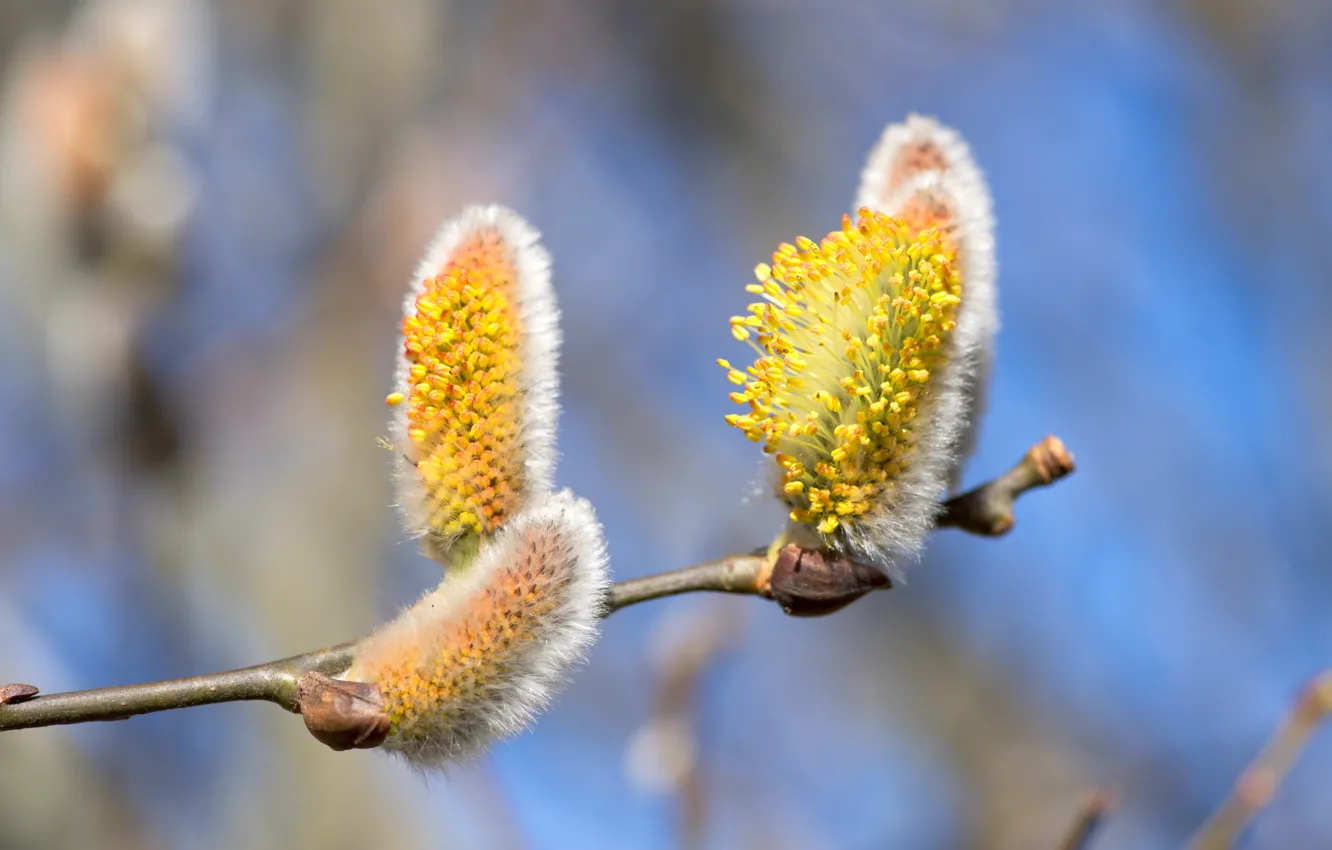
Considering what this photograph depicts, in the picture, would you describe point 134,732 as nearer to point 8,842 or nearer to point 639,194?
point 8,842

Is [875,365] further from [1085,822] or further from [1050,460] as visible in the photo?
[1085,822]

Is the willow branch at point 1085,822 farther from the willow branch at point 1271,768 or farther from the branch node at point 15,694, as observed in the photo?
the branch node at point 15,694

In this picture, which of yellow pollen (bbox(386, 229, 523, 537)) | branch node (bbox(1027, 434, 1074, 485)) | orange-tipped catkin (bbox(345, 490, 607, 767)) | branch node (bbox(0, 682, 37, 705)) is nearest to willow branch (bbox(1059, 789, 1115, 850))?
branch node (bbox(1027, 434, 1074, 485))

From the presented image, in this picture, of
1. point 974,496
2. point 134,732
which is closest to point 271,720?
point 134,732

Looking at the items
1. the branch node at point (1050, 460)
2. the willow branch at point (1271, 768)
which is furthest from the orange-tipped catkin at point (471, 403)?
the willow branch at point (1271, 768)

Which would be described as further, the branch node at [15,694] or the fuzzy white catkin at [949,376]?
the fuzzy white catkin at [949,376]

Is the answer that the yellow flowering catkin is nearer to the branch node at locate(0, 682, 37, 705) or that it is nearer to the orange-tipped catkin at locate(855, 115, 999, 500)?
the orange-tipped catkin at locate(855, 115, 999, 500)
